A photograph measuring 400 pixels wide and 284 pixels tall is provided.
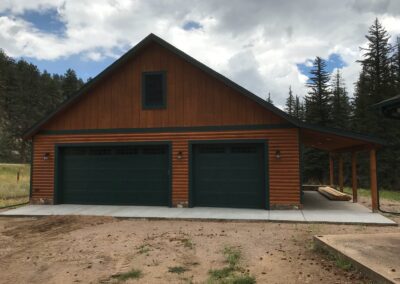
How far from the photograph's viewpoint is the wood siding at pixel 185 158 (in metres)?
12.6

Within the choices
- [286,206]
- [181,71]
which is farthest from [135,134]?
[286,206]

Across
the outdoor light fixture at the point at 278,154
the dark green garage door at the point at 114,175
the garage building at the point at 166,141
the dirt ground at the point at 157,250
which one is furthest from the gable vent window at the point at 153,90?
the dirt ground at the point at 157,250

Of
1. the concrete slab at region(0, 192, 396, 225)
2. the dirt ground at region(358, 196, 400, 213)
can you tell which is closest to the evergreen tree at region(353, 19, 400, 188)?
the dirt ground at region(358, 196, 400, 213)

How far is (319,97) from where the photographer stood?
37.9 meters

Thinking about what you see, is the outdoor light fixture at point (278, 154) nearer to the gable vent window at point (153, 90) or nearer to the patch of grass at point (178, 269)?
the gable vent window at point (153, 90)

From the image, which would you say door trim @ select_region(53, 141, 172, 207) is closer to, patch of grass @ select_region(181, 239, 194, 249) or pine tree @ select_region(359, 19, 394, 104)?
patch of grass @ select_region(181, 239, 194, 249)

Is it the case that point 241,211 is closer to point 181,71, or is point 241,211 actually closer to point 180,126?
point 180,126

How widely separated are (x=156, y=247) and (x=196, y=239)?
1.09 m

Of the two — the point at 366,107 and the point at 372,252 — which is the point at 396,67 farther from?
the point at 372,252

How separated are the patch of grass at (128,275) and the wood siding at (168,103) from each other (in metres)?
7.82

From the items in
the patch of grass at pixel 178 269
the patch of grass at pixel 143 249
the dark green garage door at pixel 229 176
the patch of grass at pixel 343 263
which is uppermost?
the dark green garage door at pixel 229 176

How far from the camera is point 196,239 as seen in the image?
8.52 meters

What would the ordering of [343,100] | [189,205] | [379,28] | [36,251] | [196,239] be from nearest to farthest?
[36,251] → [196,239] → [189,205] → [379,28] → [343,100]

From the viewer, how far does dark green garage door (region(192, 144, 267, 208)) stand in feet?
43.0
